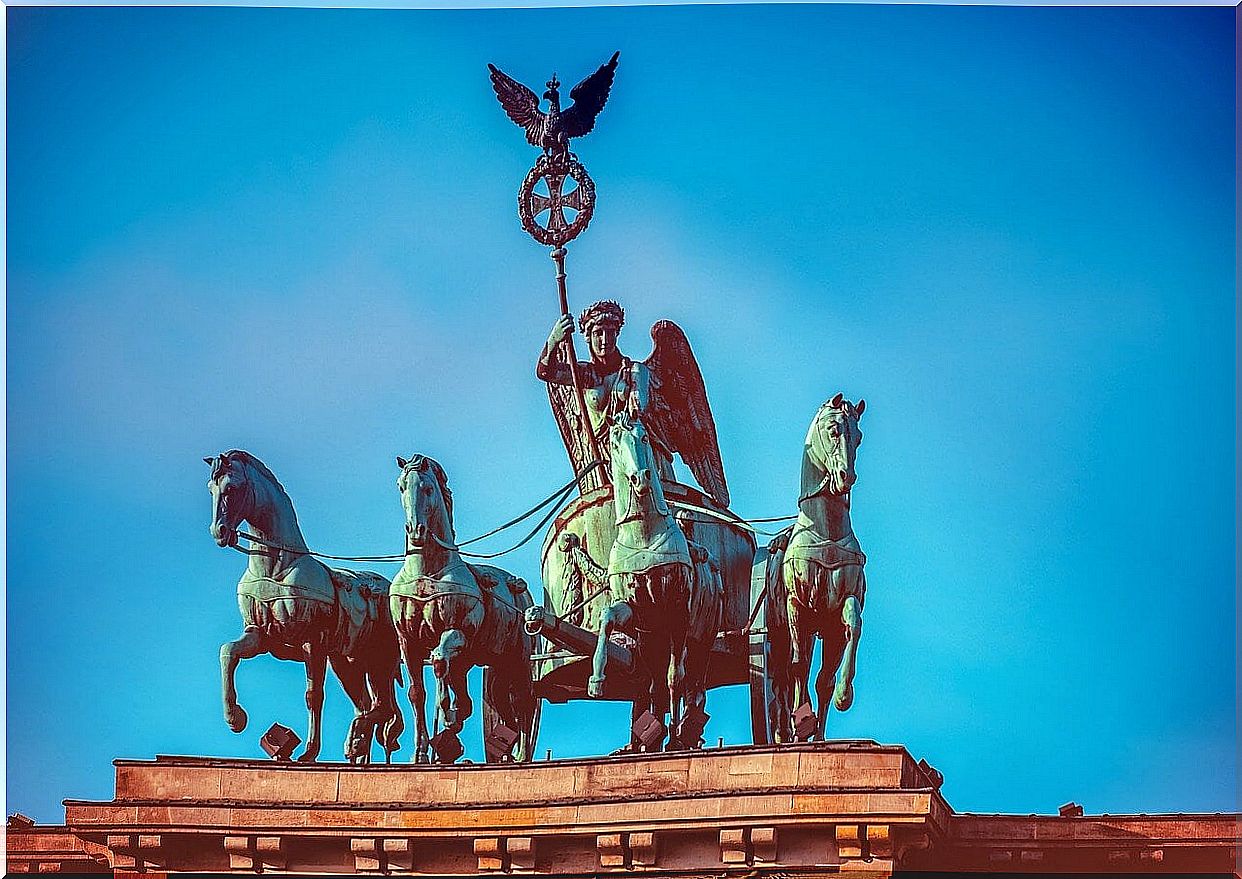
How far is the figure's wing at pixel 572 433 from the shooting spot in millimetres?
18344

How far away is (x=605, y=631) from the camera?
16.6 metres

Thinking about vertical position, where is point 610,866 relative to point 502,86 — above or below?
below

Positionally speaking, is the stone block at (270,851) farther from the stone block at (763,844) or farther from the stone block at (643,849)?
the stone block at (763,844)

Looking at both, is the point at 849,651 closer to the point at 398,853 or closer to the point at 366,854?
the point at 398,853

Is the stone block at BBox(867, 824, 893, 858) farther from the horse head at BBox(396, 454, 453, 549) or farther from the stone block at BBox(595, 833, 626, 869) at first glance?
the horse head at BBox(396, 454, 453, 549)

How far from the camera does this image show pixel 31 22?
57.7 ft

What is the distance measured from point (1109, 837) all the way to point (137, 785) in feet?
17.7

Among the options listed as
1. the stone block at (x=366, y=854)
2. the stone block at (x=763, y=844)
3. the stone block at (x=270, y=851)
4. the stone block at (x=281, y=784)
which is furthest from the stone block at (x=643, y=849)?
the stone block at (x=270, y=851)

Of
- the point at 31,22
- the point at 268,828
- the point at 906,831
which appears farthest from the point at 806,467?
the point at 31,22

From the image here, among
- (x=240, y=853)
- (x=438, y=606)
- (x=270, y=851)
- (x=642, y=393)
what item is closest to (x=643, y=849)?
(x=438, y=606)

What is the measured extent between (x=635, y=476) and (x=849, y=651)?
1.51 metres

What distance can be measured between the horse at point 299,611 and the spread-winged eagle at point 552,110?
2667mm

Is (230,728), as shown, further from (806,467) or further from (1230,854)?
(1230,854)

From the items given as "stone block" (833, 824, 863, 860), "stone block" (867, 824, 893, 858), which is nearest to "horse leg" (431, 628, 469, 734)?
"stone block" (833, 824, 863, 860)
